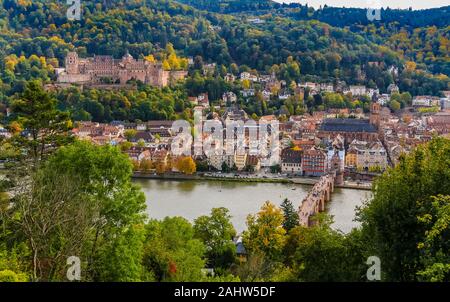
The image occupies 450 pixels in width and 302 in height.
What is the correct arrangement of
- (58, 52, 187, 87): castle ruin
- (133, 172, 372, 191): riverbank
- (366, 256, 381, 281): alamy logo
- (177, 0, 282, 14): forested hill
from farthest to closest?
(177, 0, 282, 14): forested hill
(58, 52, 187, 87): castle ruin
(133, 172, 372, 191): riverbank
(366, 256, 381, 281): alamy logo

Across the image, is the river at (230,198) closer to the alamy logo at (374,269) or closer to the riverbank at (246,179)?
the riverbank at (246,179)

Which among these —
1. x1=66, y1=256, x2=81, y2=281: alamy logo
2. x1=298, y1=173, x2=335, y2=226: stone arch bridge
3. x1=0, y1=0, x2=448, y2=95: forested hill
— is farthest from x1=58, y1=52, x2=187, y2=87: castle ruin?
x1=66, y1=256, x2=81, y2=281: alamy logo

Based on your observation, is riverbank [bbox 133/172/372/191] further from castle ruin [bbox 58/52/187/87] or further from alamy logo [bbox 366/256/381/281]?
alamy logo [bbox 366/256/381/281]

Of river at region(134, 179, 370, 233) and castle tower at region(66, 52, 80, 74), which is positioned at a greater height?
castle tower at region(66, 52, 80, 74)

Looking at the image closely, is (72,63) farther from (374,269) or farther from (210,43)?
(374,269)

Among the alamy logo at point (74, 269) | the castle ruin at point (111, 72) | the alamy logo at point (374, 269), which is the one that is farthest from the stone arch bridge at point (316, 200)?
the castle ruin at point (111, 72)

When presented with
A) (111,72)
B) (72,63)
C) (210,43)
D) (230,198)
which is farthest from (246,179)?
(210,43)

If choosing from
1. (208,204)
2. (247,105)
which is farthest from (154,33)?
(208,204)
